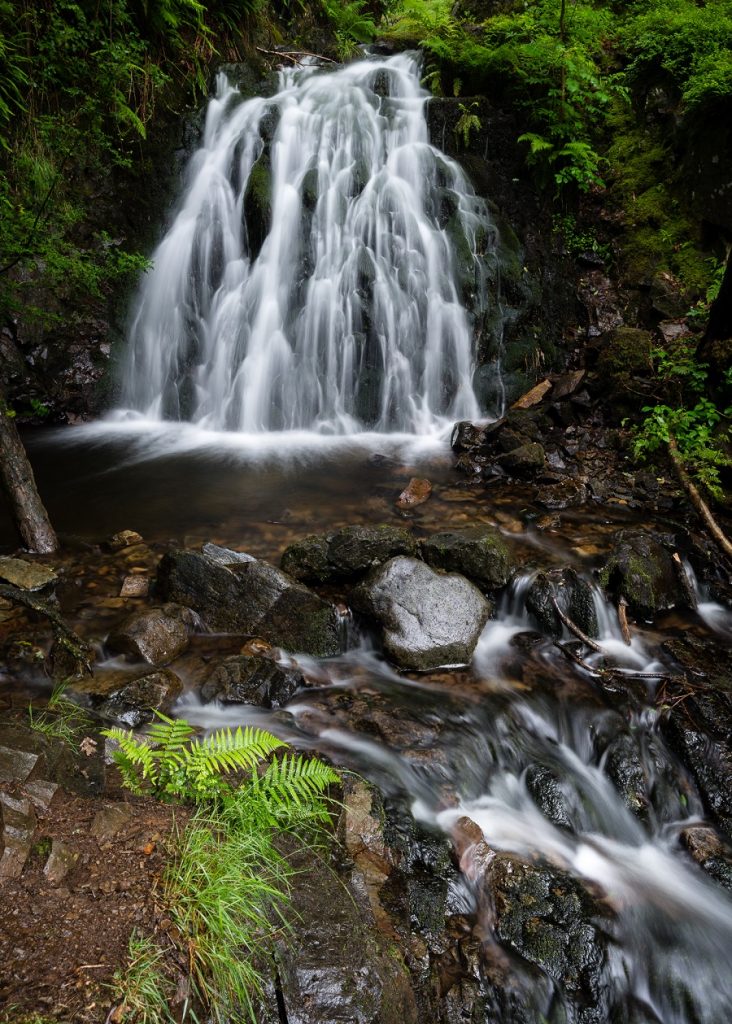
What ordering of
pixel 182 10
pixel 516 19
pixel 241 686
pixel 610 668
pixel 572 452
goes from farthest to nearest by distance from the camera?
1. pixel 516 19
2. pixel 182 10
3. pixel 572 452
4. pixel 610 668
5. pixel 241 686

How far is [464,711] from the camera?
13.4 ft

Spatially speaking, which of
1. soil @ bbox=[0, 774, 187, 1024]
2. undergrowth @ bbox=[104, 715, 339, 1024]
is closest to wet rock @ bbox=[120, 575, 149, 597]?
undergrowth @ bbox=[104, 715, 339, 1024]

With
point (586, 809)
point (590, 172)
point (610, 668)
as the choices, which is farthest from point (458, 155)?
point (586, 809)

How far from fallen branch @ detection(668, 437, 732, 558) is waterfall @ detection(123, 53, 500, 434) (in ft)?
11.2

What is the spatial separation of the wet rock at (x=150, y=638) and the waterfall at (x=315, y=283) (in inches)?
221

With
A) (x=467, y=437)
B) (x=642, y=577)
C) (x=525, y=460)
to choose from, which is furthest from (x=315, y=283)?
(x=642, y=577)

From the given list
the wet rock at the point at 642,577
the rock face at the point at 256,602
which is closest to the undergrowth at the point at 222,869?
the rock face at the point at 256,602

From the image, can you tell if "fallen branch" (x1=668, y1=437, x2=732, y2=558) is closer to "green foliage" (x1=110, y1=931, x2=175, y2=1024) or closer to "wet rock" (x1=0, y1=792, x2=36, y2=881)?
"green foliage" (x1=110, y1=931, x2=175, y2=1024)

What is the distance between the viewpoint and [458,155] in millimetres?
11117

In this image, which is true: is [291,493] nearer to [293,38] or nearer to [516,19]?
[516,19]

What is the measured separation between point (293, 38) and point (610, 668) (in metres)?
16.7

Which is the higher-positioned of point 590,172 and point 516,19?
point 516,19

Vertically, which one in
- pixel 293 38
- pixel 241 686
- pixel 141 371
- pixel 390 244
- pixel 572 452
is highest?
pixel 293 38

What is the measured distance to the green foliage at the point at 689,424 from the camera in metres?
6.53
